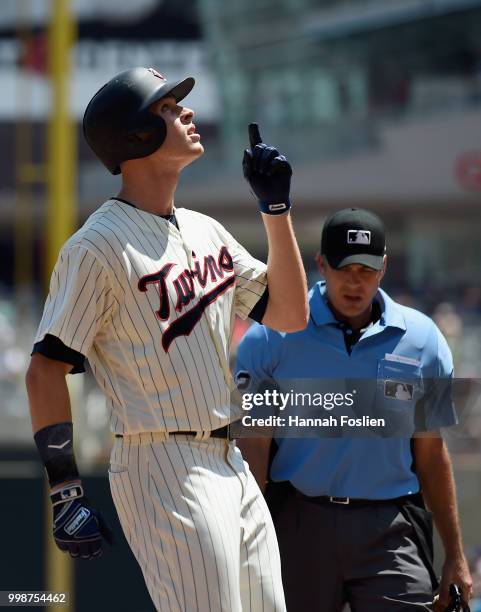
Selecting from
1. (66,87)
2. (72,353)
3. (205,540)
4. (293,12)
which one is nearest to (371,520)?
(205,540)

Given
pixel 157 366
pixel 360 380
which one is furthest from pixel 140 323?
pixel 360 380

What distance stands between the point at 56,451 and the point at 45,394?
0.13 meters

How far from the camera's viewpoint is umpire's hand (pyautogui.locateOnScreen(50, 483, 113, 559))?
2.60m

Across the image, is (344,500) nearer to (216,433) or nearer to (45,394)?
(216,433)

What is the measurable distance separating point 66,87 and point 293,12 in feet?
78.5

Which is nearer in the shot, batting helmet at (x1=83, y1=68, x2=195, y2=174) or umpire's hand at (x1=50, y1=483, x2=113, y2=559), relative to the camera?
umpire's hand at (x1=50, y1=483, x2=113, y2=559)

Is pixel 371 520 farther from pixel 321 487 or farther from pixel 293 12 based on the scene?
pixel 293 12

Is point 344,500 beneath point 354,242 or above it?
beneath

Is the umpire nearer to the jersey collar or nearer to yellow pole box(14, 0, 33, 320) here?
the jersey collar

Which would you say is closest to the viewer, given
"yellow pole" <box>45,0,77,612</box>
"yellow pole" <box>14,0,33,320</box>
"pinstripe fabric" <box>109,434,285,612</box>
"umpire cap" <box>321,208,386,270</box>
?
"pinstripe fabric" <box>109,434,285,612</box>

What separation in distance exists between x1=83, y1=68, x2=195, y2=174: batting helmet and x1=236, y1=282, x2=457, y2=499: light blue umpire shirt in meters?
0.91

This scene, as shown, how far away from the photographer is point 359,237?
3639mm

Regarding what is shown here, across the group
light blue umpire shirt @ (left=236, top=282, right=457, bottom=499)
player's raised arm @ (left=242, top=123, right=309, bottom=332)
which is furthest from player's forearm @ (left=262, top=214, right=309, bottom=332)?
light blue umpire shirt @ (left=236, top=282, right=457, bottom=499)

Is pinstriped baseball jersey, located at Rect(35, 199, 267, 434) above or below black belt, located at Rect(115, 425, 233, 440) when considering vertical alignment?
above
